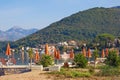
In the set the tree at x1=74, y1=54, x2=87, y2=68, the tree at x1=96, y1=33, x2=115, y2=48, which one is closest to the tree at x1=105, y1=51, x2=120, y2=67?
the tree at x1=74, y1=54, x2=87, y2=68

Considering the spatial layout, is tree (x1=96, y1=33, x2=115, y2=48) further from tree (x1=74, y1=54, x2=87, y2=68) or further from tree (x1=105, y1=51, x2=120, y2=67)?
tree (x1=74, y1=54, x2=87, y2=68)

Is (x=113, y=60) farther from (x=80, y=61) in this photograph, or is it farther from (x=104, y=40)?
(x=104, y=40)

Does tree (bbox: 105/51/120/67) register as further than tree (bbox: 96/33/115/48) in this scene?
No

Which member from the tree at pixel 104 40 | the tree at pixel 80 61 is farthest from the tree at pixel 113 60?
the tree at pixel 104 40

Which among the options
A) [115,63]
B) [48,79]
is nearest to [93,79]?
[48,79]

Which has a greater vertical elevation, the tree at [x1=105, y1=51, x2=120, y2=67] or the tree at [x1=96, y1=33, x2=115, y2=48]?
the tree at [x1=96, y1=33, x2=115, y2=48]

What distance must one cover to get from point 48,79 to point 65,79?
1.74m

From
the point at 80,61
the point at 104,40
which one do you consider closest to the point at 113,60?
the point at 80,61

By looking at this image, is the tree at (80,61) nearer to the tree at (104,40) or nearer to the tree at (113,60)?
the tree at (113,60)

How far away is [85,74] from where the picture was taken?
149 ft

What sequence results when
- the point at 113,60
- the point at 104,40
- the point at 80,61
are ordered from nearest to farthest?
the point at 80,61 < the point at 113,60 < the point at 104,40

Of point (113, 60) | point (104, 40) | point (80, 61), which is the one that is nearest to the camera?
point (80, 61)

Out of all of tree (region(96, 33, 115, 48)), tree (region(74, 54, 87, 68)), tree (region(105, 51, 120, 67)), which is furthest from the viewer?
tree (region(96, 33, 115, 48))

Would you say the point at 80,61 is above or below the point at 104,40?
below
